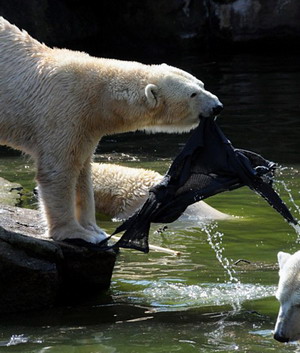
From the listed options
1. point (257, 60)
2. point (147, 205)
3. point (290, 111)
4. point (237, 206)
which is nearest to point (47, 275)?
point (147, 205)

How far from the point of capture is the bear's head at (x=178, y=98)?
222 inches

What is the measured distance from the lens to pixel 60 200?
18.3ft

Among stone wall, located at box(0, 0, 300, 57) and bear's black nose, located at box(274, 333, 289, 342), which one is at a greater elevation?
bear's black nose, located at box(274, 333, 289, 342)

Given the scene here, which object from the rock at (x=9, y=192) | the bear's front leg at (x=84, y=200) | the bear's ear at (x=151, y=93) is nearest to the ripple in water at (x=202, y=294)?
the bear's front leg at (x=84, y=200)

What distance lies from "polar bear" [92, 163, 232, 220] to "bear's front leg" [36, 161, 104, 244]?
190 centimetres

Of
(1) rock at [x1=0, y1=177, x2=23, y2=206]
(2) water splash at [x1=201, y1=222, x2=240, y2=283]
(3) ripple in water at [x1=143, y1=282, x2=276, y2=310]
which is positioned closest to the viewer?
(3) ripple in water at [x1=143, y1=282, x2=276, y2=310]

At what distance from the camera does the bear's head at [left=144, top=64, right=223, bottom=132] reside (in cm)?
564

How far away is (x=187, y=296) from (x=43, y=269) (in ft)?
2.94

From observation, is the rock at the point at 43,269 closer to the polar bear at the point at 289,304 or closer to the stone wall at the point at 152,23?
the polar bear at the point at 289,304

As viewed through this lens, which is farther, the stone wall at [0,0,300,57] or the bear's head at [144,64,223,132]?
the stone wall at [0,0,300,57]

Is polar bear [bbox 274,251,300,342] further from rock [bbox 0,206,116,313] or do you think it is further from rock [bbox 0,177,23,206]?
rock [bbox 0,177,23,206]

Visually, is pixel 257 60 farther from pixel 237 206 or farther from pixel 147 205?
pixel 147 205

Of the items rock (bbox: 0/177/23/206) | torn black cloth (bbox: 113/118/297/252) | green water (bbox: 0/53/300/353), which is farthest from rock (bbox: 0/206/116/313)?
rock (bbox: 0/177/23/206)

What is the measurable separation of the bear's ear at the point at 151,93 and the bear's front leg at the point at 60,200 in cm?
64
